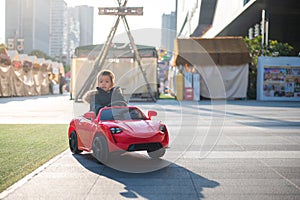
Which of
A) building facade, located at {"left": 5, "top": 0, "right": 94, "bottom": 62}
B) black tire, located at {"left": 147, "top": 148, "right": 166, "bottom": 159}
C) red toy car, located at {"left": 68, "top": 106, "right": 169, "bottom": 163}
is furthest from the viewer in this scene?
building facade, located at {"left": 5, "top": 0, "right": 94, "bottom": 62}

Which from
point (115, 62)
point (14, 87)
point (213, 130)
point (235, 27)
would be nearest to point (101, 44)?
point (115, 62)

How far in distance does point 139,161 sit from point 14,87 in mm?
32239

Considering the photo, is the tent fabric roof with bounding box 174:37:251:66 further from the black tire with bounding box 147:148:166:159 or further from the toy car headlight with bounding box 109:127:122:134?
the toy car headlight with bounding box 109:127:122:134

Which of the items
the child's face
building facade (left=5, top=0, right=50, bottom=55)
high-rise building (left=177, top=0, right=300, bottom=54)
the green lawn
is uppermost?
building facade (left=5, top=0, right=50, bottom=55)

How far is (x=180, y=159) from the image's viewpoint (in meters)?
7.27

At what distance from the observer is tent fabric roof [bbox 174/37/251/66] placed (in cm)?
3058

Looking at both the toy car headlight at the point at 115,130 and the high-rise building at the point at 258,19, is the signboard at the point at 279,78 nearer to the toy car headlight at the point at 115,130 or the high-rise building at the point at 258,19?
the high-rise building at the point at 258,19

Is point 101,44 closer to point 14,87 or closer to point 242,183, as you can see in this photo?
point 14,87

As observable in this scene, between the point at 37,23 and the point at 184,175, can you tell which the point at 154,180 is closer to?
the point at 184,175

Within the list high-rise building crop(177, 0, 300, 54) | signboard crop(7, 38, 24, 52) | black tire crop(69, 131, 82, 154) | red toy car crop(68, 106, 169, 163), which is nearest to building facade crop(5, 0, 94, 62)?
signboard crop(7, 38, 24, 52)

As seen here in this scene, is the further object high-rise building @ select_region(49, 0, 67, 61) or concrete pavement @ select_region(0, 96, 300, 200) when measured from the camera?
high-rise building @ select_region(49, 0, 67, 61)

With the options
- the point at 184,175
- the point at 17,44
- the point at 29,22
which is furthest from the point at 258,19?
the point at 29,22

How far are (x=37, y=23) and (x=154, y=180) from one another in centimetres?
12633

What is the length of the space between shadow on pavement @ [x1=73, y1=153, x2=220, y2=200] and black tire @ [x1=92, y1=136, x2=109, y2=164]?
0.12 m
